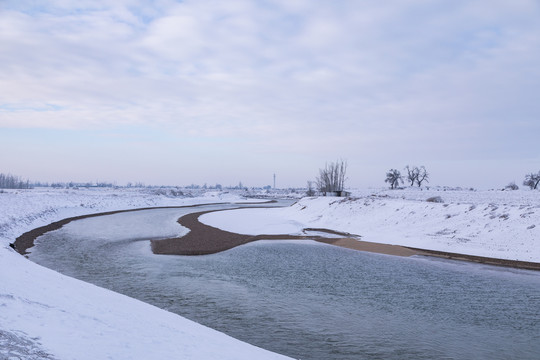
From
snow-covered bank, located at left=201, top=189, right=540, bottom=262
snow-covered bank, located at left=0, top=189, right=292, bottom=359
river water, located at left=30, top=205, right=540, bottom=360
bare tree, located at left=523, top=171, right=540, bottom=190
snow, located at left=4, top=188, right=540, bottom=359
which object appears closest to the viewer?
snow-covered bank, located at left=0, top=189, right=292, bottom=359

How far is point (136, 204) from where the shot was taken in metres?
84.9

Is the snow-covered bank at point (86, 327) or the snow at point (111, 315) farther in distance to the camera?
the snow at point (111, 315)

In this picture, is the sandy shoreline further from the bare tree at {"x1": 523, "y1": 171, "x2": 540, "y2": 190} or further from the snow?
the bare tree at {"x1": 523, "y1": 171, "x2": 540, "y2": 190}

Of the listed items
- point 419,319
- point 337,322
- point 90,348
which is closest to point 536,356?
point 419,319

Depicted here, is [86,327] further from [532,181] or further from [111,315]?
[532,181]

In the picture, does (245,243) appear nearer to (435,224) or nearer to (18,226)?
(435,224)

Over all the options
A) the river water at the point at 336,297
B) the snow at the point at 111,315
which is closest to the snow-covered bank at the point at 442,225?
the snow at the point at 111,315

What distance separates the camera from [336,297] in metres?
16.4

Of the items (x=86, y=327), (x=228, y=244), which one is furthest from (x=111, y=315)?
(x=228, y=244)

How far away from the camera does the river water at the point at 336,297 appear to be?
38.0 ft

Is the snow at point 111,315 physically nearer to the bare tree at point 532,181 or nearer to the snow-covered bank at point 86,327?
the snow-covered bank at point 86,327

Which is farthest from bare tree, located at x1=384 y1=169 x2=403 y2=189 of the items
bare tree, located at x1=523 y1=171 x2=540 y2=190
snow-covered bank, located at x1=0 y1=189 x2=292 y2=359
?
snow-covered bank, located at x1=0 y1=189 x2=292 y2=359

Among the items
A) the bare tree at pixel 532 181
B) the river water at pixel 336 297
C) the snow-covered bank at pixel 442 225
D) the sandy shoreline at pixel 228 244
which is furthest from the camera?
the bare tree at pixel 532 181

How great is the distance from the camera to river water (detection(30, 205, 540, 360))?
38.0ft
